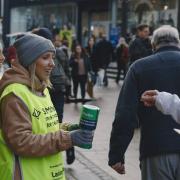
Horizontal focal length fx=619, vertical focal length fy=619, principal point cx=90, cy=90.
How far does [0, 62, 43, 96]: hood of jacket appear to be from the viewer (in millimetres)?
3576

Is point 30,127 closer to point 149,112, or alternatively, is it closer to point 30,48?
point 30,48

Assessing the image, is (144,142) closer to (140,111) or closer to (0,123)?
(140,111)

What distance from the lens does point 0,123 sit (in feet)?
11.7

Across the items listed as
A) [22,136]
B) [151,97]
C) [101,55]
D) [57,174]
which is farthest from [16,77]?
[101,55]

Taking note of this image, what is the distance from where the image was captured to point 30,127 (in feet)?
11.4

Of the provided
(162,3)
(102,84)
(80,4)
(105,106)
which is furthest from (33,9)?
(105,106)

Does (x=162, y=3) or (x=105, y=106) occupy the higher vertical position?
(x=162, y=3)

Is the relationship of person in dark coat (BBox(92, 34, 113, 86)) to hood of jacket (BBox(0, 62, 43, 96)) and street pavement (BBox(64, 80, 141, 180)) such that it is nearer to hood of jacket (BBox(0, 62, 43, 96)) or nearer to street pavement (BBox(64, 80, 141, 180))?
street pavement (BBox(64, 80, 141, 180))

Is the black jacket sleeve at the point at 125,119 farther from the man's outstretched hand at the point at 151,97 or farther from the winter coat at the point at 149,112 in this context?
the man's outstretched hand at the point at 151,97

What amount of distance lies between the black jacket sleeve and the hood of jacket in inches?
40.7

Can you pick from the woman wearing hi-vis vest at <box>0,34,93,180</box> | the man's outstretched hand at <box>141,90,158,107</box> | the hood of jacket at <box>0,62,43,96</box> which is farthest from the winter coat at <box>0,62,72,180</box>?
the man's outstretched hand at <box>141,90,158,107</box>

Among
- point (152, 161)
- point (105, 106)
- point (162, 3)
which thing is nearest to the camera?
point (152, 161)

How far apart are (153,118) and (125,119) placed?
24 centimetres

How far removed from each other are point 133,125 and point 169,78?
434mm
